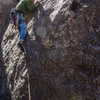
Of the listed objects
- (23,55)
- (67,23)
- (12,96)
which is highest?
(67,23)

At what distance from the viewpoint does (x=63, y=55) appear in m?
4.18

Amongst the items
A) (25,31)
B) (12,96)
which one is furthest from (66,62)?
(12,96)

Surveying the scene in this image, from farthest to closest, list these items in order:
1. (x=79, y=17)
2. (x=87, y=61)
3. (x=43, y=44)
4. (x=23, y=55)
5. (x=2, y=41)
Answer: (x=2, y=41), (x=23, y=55), (x=43, y=44), (x=79, y=17), (x=87, y=61)

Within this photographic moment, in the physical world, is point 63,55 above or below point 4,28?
below

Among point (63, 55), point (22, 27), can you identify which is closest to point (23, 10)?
point (22, 27)

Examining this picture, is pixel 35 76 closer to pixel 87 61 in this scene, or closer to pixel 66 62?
pixel 66 62

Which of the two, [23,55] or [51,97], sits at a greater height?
[23,55]

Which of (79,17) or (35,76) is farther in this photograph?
(35,76)

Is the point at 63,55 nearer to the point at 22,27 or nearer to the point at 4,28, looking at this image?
the point at 22,27

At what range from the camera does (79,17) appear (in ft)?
13.9

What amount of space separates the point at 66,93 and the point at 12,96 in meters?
2.13

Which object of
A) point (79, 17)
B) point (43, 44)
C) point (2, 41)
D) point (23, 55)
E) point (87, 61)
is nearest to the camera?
point (87, 61)

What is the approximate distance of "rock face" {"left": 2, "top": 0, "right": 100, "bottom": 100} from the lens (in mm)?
3926

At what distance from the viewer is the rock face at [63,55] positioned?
3926mm
